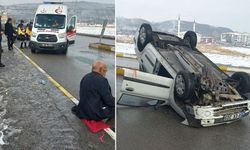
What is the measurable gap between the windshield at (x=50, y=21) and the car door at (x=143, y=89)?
53 centimetres

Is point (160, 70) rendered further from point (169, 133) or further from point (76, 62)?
point (76, 62)

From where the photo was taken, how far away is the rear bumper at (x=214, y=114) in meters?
3.24

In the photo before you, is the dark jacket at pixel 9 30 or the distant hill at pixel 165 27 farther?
the dark jacket at pixel 9 30

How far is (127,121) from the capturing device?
2.23 meters

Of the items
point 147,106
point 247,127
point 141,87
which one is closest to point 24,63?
point 141,87

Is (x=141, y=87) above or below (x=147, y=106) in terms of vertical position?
above

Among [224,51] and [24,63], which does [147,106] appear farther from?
[24,63]

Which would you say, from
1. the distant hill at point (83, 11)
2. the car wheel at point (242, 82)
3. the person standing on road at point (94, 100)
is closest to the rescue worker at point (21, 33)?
the distant hill at point (83, 11)

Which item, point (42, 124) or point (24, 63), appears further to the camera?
point (24, 63)

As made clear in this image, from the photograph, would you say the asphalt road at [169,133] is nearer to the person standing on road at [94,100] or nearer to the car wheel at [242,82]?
the person standing on road at [94,100]

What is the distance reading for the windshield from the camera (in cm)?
158

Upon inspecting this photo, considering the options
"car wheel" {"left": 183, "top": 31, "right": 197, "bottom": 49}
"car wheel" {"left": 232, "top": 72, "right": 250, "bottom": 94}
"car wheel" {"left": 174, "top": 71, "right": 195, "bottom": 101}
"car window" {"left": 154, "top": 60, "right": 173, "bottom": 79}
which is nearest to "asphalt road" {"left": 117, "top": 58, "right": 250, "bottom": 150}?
"car wheel" {"left": 174, "top": 71, "right": 195, "bottom": 101}

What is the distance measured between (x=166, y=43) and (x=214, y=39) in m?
1.16

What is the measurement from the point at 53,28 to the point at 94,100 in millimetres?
555
